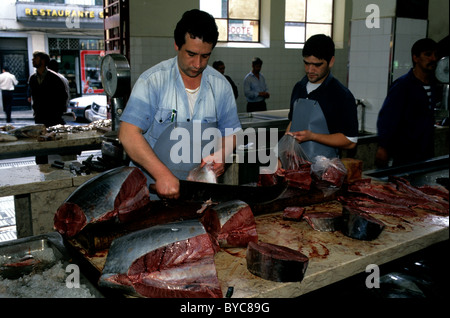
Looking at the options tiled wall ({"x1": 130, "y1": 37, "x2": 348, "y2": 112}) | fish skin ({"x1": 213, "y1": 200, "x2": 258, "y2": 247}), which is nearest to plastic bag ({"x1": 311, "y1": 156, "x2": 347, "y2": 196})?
fish skin ({"x1": 213, "y1": 200, "x2": 258, "y2": 247})

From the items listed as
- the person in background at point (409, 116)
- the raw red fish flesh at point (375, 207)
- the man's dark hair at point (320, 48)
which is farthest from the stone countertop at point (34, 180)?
the person in background at point (409, 116)

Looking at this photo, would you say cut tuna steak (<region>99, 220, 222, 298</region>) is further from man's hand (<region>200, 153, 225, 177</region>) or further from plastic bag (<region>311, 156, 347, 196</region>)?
plastic bag (<region>311, 156, 347, 196</region>)

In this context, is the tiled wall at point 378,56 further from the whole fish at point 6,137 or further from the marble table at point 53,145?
the whole fish at point 6,137

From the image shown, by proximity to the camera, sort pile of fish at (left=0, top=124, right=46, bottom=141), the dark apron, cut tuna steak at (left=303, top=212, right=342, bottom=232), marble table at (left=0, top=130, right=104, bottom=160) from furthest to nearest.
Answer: pile of fish at (left=0, top=124, right=46, bottom=141), marble table at (left=0, top=130, right=104, bottom=160), the dark apron, cut tuna steak at (left=303, top=212, right=342, bottom=232)

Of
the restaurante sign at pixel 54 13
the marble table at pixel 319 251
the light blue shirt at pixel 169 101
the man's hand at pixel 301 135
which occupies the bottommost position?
the marble table at pixel 319 251

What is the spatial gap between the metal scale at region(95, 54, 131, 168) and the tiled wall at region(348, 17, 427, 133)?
3.99 meters

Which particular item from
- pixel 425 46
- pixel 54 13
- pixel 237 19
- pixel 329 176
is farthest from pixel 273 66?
pixel 54 13

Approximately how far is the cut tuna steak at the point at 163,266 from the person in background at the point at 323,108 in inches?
62.8

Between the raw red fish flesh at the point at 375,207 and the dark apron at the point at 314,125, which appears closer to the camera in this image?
the raw red fish flesh at the point at 375,207

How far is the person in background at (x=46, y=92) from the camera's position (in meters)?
6.88

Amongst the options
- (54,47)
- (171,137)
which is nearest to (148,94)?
(171,137)

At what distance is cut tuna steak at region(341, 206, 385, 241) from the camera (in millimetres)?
2080

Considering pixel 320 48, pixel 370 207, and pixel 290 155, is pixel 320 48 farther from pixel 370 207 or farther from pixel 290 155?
pixel 370 207
